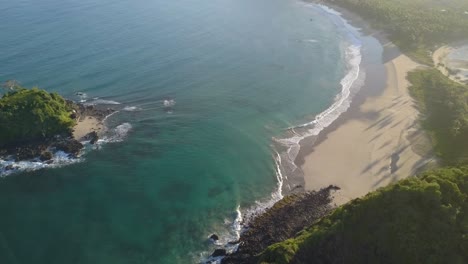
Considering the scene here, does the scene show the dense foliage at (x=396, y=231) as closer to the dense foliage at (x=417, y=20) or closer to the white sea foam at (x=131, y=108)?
the white sea foam at (x=131, y=108)

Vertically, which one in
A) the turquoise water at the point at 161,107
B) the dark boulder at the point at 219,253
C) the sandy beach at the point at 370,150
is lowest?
the sandy beach at the point at 370,150

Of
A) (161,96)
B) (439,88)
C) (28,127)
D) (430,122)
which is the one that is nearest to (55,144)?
(28,127)

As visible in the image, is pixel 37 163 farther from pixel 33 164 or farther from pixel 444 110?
pixel 444 110

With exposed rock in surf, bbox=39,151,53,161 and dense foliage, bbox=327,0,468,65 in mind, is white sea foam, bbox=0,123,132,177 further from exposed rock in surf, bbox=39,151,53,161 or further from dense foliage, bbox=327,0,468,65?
dense foliage, bbox=327,0,468,65

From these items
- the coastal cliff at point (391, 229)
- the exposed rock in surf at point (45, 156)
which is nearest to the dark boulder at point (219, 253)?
the coastal cliff at point (391, 229)

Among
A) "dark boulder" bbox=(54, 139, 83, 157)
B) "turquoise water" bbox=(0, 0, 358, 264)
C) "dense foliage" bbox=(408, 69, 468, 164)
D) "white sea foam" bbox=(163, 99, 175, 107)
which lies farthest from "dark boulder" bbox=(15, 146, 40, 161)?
"dense foliage" bbox=(408, 69, 468, 164)

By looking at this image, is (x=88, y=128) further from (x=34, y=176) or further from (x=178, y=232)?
(x=178, y=232)

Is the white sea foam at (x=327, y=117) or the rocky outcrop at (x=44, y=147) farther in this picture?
the white sea foam at (x=327, y=117)
